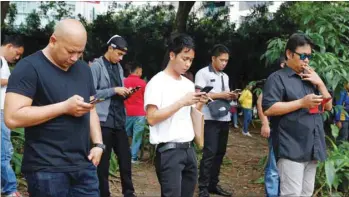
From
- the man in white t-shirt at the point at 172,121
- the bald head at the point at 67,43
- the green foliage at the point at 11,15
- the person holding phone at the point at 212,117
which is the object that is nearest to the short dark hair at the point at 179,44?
the man in white t-shirt at the point at 172,121

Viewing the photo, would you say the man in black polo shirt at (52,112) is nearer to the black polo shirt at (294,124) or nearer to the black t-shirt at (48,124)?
the black t-shirt at (48,124)

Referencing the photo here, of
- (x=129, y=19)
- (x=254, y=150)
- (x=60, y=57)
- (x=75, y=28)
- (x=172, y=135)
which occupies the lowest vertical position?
(x=254, y=150)

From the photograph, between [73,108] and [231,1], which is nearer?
[73,108]

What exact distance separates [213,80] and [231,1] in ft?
30.8

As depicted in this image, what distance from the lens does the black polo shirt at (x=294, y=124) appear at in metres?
3.54

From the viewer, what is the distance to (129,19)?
13844 mm

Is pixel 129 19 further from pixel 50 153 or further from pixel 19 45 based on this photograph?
pixel 50 153

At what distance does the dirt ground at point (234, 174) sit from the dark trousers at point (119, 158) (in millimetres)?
728

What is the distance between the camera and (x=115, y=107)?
182 inches

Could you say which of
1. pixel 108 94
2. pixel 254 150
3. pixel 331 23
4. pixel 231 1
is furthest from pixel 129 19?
pixel 108 94

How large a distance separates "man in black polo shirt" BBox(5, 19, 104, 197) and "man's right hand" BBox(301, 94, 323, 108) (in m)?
1.65

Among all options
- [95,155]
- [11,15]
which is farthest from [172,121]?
[11,15]

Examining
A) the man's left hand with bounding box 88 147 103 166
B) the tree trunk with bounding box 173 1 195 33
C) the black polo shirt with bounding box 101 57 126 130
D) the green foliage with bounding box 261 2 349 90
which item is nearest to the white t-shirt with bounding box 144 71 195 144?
the man's left hand with bounding box 88 147 103 166

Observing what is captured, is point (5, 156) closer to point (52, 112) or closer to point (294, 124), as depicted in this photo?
point (52, 112)
